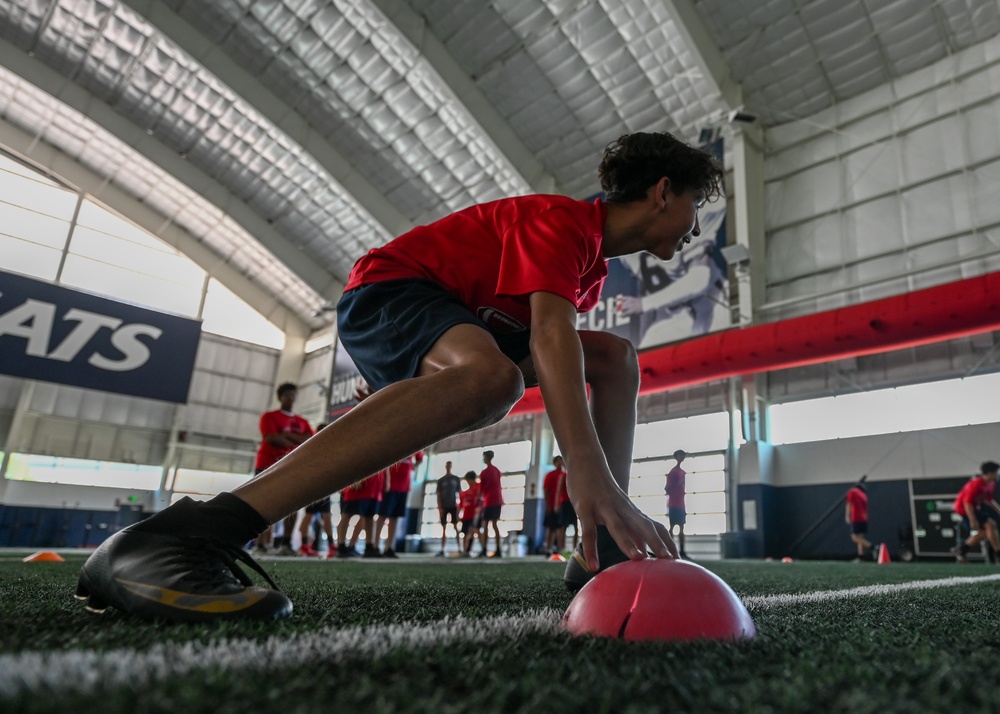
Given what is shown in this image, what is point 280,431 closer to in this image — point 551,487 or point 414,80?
point 551,487

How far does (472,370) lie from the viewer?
110cm

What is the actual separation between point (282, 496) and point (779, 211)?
13.0 m

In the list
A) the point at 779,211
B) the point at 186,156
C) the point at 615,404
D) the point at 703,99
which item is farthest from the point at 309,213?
the point at 615,404

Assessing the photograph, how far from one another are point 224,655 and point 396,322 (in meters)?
0.73

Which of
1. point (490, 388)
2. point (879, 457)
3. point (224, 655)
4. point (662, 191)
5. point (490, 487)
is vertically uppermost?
point (879, 457)

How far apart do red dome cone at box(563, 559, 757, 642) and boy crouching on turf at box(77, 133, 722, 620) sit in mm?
43

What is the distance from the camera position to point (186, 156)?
15.9 m

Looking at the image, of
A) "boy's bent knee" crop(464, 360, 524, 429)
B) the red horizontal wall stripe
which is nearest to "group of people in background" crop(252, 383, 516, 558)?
the red horizontal wall stripe

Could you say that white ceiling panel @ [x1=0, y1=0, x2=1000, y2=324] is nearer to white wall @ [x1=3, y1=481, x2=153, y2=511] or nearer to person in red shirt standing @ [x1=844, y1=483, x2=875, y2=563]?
person in red shirt standing @ [x1=844, y1=483, x2=875, y2=563]

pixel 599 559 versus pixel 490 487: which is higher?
pixel 490 487

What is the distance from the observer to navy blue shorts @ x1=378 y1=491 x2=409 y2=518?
6.58m

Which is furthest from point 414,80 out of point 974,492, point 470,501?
point 974,492

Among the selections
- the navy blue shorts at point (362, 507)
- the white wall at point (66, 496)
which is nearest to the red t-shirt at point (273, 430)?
the navy blue shorts at point (362, 507)

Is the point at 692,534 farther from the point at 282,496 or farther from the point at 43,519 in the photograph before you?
the point at 43,519
